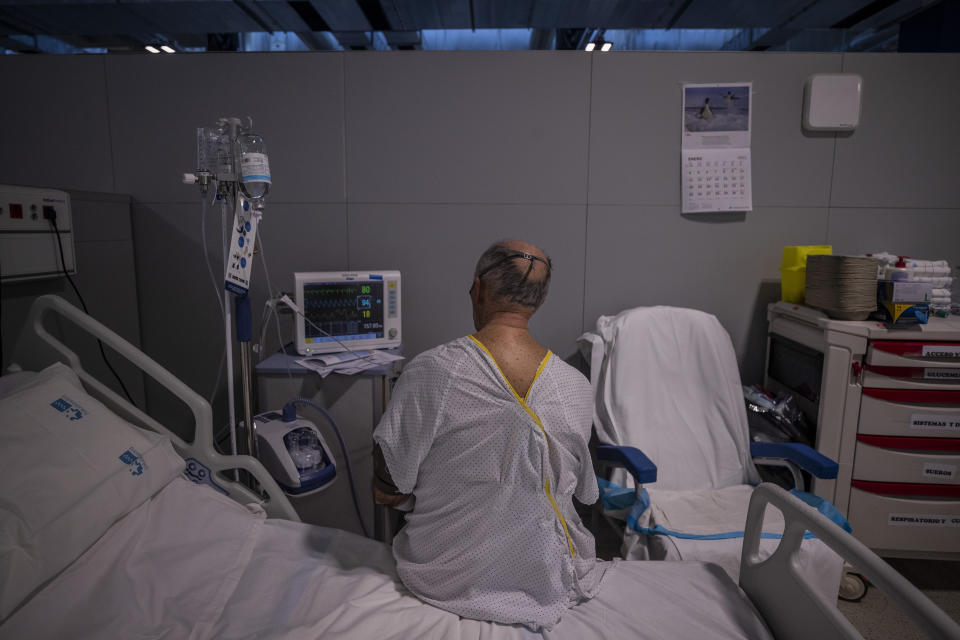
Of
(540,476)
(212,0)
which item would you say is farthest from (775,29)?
(540,476)

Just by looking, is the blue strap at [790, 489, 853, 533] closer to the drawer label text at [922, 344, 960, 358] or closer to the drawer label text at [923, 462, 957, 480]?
the drawer label text at [923, 462, 957, 480]

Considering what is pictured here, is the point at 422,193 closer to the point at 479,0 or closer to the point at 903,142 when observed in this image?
the point at 479,0

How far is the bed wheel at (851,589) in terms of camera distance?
192cm

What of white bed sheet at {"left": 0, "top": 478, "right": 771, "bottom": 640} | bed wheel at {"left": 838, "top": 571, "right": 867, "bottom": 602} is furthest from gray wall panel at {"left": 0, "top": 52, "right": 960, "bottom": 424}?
white bed sheet at {"left": 0, "top": 478, "right": 771, "bottom": 640}

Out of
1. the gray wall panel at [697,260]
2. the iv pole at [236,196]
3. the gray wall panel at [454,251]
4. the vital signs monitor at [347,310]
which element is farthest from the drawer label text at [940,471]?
the iv pole at [236,196]

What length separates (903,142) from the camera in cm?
226

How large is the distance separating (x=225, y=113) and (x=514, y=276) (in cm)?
175

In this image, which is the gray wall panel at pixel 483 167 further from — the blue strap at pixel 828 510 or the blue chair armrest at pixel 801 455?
the blue strap at pixel 828 510

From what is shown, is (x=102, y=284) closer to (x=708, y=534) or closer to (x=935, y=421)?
(x=708, y=534)

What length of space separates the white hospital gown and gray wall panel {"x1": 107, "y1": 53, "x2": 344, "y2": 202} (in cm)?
145

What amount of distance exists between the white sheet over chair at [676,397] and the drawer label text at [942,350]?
0.60 metres

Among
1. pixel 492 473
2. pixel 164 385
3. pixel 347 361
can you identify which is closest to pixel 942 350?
pixel 492 473

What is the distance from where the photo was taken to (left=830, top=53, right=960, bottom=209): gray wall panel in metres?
2.21

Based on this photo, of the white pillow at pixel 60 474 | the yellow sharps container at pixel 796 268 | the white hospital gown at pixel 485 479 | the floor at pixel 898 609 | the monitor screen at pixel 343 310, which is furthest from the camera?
the yellow sharps container at pixel 796 268
